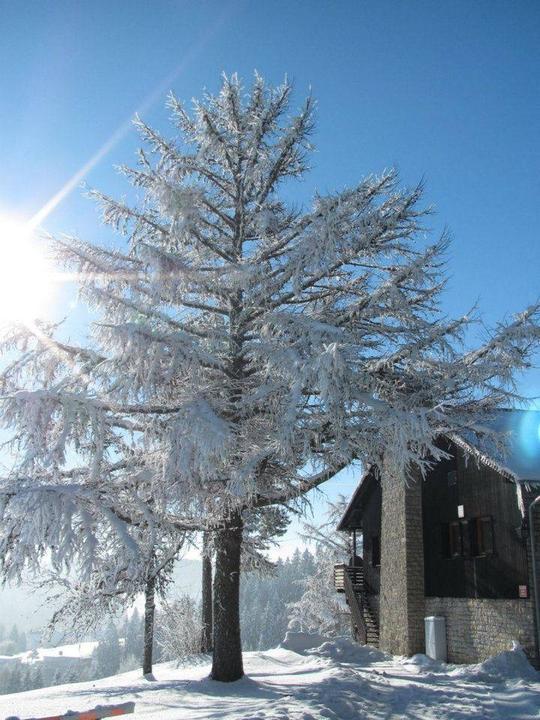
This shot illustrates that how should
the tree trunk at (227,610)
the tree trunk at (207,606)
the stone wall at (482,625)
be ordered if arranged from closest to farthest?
1. the tree trunk at (227,610)
2. the stone wall at (482,625)
3. the tree trunk at (207,606)

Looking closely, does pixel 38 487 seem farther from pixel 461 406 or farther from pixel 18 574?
pixel 461 406

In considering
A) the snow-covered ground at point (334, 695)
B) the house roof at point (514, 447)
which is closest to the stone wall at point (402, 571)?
the snow-covered ground at point (334, 695)

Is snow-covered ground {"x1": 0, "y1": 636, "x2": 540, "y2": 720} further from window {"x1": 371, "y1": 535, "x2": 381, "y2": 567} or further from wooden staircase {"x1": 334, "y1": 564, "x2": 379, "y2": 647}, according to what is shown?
window {"x1": 371, "y1": 535, "x2": 381, "y2": 567}

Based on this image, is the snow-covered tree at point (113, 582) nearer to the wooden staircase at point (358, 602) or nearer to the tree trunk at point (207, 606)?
the tree trunk at point (207, 606)

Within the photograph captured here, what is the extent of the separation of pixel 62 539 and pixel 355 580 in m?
17.5

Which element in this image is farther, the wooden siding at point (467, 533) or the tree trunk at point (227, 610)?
the wooden siding at point (467, 533)

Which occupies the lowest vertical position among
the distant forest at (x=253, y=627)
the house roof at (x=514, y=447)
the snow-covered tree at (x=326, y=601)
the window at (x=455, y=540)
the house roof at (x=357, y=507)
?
the distant forest at (x=253, y=627)

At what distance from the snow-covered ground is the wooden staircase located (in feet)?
22.7

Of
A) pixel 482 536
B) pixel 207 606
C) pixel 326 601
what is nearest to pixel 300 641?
pixel 482 536

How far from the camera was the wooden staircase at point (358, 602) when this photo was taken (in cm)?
2166

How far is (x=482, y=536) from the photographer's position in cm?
1617

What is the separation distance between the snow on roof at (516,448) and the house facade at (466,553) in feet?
0.09

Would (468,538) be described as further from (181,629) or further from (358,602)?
(181,629)

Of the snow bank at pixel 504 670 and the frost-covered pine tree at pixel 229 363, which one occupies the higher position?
the frost-covered pine tree at pixel 229 363
